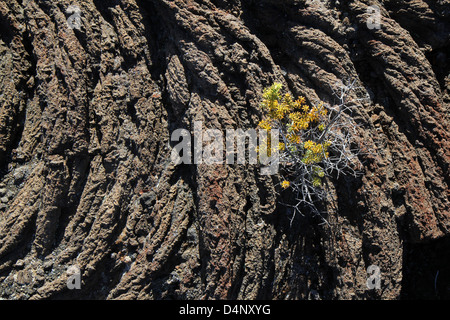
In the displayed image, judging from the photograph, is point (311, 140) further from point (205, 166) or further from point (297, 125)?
point (205, 166)

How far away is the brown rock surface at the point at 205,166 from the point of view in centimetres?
360

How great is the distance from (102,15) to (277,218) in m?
3.10

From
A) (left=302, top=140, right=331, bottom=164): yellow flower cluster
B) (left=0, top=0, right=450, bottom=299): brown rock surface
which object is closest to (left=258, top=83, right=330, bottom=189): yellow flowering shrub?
(left=302, top=140, right=331, bottom=164): yellow flower cluster

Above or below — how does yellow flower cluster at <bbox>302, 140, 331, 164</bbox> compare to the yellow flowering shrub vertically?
below

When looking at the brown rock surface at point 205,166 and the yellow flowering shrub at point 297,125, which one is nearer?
the yellow flowering shrub at point 297,125

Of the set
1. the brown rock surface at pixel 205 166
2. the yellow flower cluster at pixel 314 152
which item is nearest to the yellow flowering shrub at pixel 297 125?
the yellow flower cluster at pixel 314 152

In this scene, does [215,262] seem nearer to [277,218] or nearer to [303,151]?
[277,218]

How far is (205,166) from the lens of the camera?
357 cm

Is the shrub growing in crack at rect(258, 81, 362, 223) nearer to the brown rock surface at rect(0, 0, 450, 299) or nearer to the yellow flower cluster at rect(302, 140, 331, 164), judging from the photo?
the yellow flower cluster at rect(302, 140, 331, 164)

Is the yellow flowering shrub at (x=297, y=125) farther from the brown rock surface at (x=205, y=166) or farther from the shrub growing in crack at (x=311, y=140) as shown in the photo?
the brown rock surface at (x=205, y=166)

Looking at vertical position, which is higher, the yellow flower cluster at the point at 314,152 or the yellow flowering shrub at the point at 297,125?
the yellow flowering shrub at the point at 297,125

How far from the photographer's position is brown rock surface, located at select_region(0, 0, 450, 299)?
360cm

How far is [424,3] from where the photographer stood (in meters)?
3.90

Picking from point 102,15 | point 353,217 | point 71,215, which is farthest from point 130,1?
point 353,217
